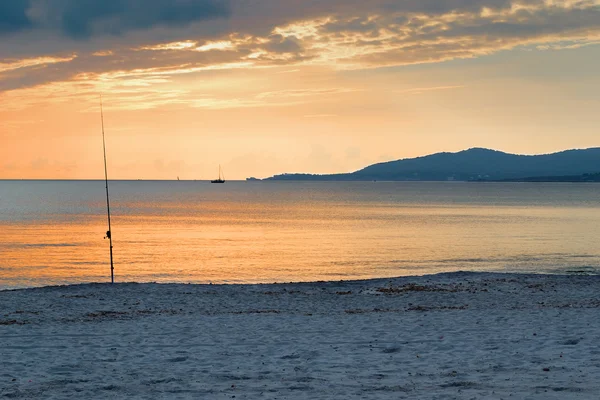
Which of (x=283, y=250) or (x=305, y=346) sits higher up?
(x=305, y=346)

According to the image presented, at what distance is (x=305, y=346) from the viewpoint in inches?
Answer: 541

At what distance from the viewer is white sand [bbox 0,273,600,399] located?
10.6 meters

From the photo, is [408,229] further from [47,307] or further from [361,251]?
[47,307]

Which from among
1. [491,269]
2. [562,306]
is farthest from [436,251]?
[562,306]

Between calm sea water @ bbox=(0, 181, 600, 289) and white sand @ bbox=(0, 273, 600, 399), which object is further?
calm sea water @ bbox=(0, 181, 600, 289)

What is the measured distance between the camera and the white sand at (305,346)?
10.6 m

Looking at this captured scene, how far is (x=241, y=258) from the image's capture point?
45531 millimetres

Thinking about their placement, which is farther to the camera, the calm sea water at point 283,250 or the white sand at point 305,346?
the calm sea water at point 283,250

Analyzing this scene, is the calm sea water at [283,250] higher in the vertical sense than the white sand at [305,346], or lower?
lower

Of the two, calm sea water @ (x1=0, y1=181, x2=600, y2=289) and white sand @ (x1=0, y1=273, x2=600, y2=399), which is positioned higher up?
white sand @ (x1=0, y1=273, x2=600, y2=399)

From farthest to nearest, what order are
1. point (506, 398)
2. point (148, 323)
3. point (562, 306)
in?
point (562, 306)
point (148, 323)
point (506, 398)

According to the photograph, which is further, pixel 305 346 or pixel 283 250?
pixel 283 250

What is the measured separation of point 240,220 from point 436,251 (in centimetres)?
4493

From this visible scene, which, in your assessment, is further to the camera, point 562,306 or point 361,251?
point 361,251
